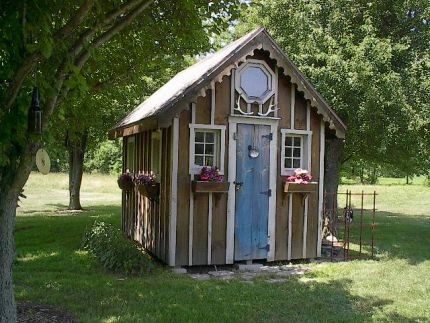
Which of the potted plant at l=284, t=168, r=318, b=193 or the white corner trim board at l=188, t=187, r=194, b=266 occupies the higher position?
the potted plant at l=284, t=168, r=318, b=193

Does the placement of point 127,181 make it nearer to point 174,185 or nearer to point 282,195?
point 174,185

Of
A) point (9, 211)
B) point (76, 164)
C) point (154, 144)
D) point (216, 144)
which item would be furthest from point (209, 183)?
point (76, 164)

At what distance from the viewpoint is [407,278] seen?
847cm

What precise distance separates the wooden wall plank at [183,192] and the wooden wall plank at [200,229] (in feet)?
0.59

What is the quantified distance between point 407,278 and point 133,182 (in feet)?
22.2

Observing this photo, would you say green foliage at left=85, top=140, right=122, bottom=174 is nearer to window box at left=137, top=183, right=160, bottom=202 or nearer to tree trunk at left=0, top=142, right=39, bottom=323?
window box at left=137, top=183, right=160, bottom=202

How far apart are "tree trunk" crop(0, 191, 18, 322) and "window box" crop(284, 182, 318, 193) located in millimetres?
5777

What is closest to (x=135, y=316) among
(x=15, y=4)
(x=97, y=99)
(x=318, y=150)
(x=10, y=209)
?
(x=10, y=209)

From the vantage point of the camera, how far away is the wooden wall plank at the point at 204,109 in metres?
9.16

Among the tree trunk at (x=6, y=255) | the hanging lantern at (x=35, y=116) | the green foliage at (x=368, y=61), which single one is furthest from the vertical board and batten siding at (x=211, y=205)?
the hanging lantern at (x=35, y=116)

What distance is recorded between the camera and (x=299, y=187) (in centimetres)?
964

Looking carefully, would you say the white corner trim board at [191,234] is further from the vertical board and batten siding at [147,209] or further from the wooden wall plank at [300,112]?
the wooden wall plank at [300,112]

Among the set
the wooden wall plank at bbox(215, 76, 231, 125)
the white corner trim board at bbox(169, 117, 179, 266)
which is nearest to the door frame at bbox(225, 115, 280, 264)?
the wooden wall plank at bbox(215, 76, 231, 125)

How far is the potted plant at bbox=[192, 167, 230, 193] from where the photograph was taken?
8812mm
